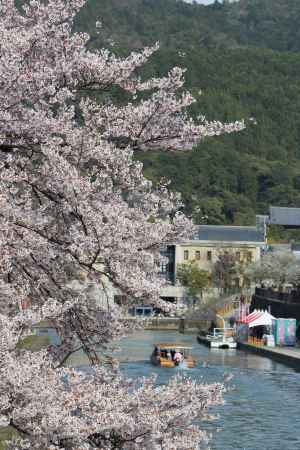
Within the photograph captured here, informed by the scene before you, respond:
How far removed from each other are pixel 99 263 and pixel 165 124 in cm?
157

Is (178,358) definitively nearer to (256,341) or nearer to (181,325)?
(256,341)

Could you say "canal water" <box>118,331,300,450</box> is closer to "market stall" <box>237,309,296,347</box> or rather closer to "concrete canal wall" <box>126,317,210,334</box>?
"market stall" <box>237,309,296,347</box>

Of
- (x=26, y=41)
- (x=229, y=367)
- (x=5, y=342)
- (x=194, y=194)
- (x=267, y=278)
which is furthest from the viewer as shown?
(x=194, y=194)

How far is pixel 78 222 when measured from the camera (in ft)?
34.6

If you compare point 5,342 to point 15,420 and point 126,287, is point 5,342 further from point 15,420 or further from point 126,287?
point 126,287

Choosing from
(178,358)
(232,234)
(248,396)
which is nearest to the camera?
(248,396)

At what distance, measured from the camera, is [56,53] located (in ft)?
35.4

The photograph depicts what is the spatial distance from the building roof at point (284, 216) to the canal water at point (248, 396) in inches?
2334

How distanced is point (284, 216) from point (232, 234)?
15.7 metres

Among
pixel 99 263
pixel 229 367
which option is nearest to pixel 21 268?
pixel 99 263

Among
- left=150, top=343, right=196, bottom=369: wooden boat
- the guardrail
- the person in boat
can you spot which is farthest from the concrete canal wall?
the person in boat

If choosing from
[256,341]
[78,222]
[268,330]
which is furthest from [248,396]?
[78,222]

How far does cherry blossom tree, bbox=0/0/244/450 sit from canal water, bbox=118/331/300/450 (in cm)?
568

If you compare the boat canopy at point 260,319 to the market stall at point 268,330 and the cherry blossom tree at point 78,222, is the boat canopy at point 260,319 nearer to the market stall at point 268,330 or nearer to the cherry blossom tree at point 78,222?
the market stall at point 268,330
